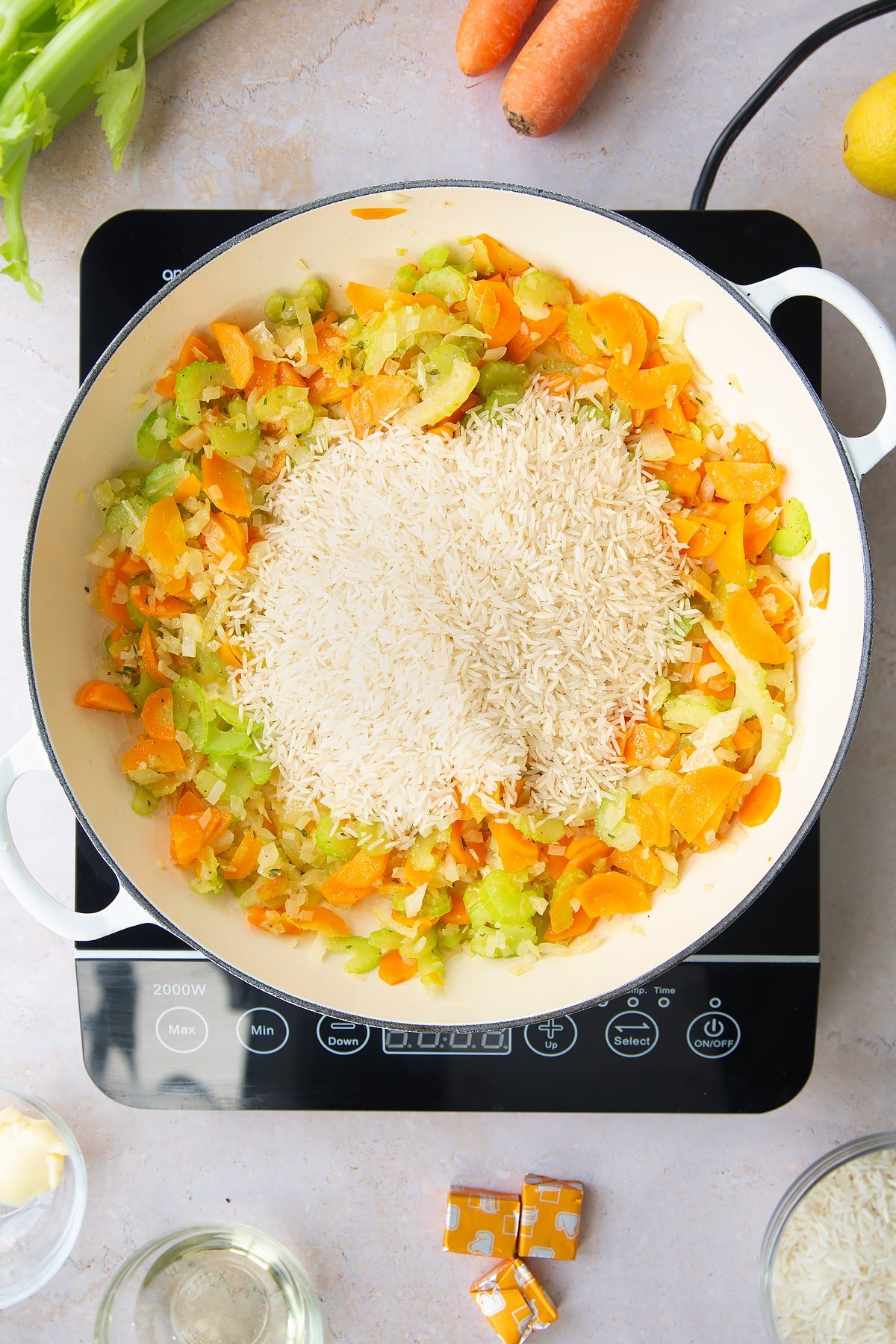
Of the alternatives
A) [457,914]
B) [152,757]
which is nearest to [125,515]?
[152,757]

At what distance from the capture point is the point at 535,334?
1147 millimetres

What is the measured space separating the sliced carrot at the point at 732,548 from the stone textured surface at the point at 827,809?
0.87 ft

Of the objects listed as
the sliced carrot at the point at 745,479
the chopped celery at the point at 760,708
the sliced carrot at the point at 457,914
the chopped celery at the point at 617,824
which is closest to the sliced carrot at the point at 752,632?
the chopped celery at the point at 760,708

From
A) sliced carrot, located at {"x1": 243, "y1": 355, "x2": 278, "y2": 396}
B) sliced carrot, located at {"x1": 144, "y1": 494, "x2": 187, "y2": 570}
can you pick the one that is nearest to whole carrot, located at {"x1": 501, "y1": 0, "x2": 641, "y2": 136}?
sliced carrot, located at {"x1": 243, "y1": 355, "x2": 278, "y2": 396}

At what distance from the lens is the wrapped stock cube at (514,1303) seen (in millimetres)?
1236

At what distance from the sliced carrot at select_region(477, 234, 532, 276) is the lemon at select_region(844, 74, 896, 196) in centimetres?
46

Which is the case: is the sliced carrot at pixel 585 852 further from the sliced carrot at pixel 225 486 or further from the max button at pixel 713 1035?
the sliced carrot at pixel 225 486

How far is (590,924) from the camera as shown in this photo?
1.16m

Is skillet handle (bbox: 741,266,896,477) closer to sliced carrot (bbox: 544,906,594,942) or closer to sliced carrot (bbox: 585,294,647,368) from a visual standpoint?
sliced carrot (bbox: 585,294,647,368)

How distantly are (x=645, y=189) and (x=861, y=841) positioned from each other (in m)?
0.91

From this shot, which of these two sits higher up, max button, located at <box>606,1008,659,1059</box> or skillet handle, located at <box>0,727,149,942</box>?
skillet handle, located at <box>0,727,149,942</box>

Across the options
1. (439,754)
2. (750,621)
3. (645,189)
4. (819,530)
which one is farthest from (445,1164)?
(645,189)

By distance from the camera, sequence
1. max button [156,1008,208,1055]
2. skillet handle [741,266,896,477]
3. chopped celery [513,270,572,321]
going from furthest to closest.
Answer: max button [156,1008,208,1055] → chopped celery [513,270,572,321] → skillet handle [741,266,896,477]

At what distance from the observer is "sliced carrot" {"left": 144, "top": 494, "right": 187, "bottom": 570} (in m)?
1.12
